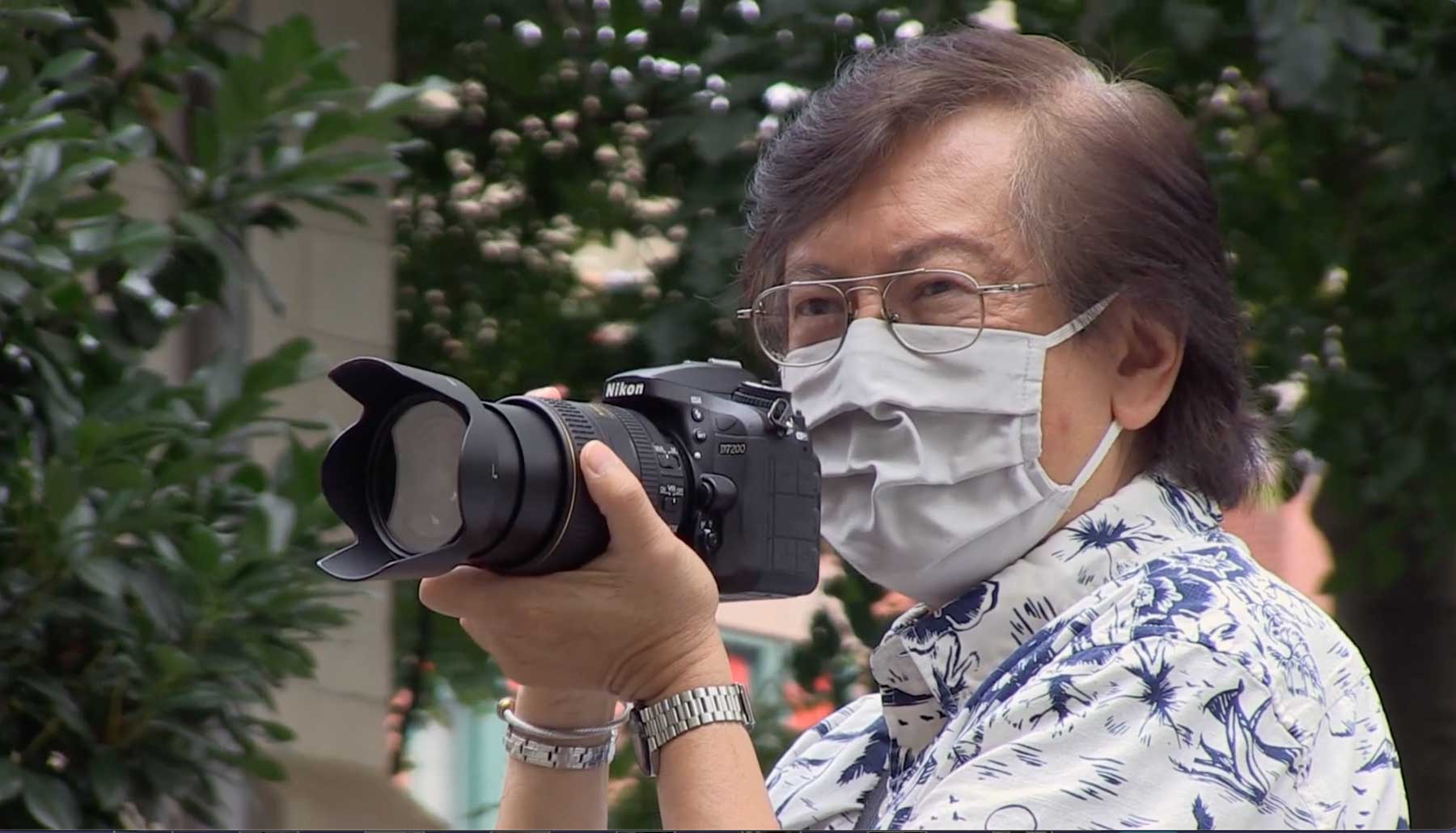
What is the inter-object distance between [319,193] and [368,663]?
4.06 ft

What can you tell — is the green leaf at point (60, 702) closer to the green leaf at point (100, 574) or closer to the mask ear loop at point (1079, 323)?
the green leaf at point (100, 574)

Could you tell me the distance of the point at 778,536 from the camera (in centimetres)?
173

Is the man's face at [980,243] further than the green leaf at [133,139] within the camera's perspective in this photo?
No

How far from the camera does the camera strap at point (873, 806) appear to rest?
68.9 inches

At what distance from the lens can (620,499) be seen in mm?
1532

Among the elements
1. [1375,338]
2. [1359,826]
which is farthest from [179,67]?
[1375,338]

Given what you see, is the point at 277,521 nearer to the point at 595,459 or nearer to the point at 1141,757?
the point at 595,459

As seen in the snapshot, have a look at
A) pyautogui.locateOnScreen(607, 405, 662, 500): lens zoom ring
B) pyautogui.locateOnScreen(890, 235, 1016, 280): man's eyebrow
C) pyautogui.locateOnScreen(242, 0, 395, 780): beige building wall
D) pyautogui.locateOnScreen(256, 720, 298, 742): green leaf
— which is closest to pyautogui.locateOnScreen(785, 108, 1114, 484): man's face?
pyautogui.locateOnScreen(890, 235, 1016, 280): man's eyebrow

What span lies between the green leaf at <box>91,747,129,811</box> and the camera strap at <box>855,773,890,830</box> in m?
1.18

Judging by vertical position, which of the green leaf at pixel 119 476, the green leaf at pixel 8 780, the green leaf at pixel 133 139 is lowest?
the green leaf at pixel 8 780

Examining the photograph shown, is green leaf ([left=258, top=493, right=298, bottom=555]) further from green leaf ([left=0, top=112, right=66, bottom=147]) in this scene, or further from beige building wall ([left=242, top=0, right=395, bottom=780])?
beige building wall ([left=242, top=0, right=395, bottom=780])

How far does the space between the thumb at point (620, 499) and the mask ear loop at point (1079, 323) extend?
0.44 meters

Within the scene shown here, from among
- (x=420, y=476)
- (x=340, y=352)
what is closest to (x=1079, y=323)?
(x=420, y=476)

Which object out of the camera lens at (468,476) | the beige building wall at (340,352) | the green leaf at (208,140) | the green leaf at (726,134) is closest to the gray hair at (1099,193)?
the camera lens at (468,476)
